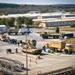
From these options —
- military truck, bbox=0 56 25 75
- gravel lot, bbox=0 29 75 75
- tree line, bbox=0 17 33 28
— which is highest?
military truck, bbox=0 56 25 75

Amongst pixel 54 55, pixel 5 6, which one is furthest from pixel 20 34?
pixel 5 6

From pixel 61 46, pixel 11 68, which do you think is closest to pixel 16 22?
pixel 61 46

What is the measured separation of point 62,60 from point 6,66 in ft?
5.98

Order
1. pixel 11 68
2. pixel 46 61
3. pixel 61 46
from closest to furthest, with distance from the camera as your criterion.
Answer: pixel 11 68 → pixel 46 61 → pixel 61 46

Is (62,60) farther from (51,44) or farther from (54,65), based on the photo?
(51,44)

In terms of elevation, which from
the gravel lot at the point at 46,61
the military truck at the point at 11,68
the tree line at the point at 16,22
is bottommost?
the tree line at the point at 16,22

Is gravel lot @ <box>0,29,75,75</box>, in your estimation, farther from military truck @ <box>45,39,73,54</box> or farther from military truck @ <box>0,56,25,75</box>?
military truck @ <box>45,39,73,54</box>

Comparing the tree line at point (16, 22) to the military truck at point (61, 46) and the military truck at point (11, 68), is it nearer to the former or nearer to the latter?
the military truck at point (61, 46)

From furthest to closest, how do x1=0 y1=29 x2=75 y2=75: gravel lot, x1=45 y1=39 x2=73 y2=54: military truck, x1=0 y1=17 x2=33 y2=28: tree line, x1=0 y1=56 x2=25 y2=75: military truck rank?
x1=0 y1=17 x2=33 y2=28: tree line < x1=45 y1=39 x2=73 y2=54: military truck < x1=0 y1=29 x2=75 y2=75: gravel lot < x1=0 y1=56 x2=25 y2=75: military truck

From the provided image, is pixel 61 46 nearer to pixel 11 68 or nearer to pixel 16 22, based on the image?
pixel 11 68

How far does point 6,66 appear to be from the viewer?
19.4 feet

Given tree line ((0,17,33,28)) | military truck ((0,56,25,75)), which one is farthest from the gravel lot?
tree line ((0,17,33,28))

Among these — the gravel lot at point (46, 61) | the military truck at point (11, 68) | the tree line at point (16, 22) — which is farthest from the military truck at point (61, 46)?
the tree line at point (16, 22)

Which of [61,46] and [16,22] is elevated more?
[61,46]
